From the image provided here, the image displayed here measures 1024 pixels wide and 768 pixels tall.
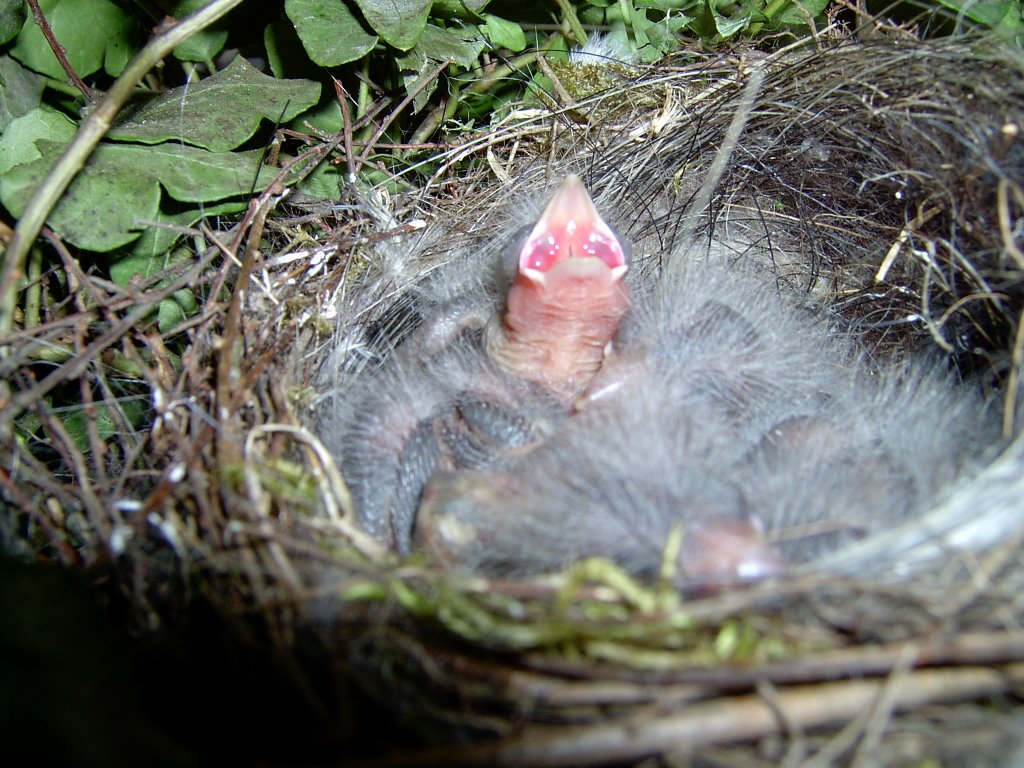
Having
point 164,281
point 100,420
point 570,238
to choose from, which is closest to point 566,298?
point 570,238

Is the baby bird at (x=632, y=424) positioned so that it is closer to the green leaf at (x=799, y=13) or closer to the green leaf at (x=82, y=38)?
the green leaf at (x=799, y=13)

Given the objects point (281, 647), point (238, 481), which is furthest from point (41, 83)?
point (281, 647)

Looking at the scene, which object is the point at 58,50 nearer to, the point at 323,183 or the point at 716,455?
the point at 323,183

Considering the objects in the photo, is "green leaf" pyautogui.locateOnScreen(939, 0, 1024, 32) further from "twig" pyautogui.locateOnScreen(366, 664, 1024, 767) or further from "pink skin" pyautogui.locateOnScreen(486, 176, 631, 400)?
"twig" pyautogui.locateOnScreen(366, 664, 1024, 767)

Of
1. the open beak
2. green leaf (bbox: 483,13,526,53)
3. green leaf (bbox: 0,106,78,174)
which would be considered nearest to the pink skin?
the open beak

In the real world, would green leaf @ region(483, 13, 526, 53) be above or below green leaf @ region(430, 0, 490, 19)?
below

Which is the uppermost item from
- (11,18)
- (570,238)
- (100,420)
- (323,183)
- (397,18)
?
(11,18)
